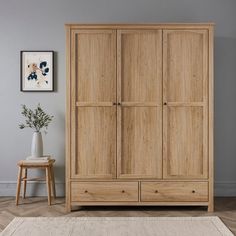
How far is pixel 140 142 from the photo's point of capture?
4.07m

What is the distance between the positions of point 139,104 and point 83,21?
4.59ft

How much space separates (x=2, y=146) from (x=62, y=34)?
1.54 meters

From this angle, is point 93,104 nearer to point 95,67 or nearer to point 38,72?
point 95,67

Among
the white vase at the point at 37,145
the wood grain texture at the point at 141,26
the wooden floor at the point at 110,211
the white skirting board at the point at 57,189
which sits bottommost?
the wooden floor at the point at 110,211

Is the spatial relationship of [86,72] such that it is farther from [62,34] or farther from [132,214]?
[132,214]

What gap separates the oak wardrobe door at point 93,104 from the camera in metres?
4.04

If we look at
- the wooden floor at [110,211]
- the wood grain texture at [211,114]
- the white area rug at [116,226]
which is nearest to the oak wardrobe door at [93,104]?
the wooden floor at [110,211]

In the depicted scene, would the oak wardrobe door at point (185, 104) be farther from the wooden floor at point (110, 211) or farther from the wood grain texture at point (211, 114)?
the wooden floor at point (110, 211)

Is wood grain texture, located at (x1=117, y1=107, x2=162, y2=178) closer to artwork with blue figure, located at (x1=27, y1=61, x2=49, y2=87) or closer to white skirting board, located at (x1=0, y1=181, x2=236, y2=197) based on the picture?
white skirting board, located at (x1=0, y1=181, x2=236, y2=197)

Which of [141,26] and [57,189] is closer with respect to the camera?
[141,26]

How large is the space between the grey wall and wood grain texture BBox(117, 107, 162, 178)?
3.49 feet

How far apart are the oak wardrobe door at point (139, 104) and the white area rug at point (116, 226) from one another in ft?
1.81

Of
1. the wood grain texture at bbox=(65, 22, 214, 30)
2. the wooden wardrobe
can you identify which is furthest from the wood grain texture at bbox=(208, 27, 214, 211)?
the wood grain texture at bbox=(65, 22, 214, 30)

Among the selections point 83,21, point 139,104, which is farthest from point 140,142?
point 83,21
